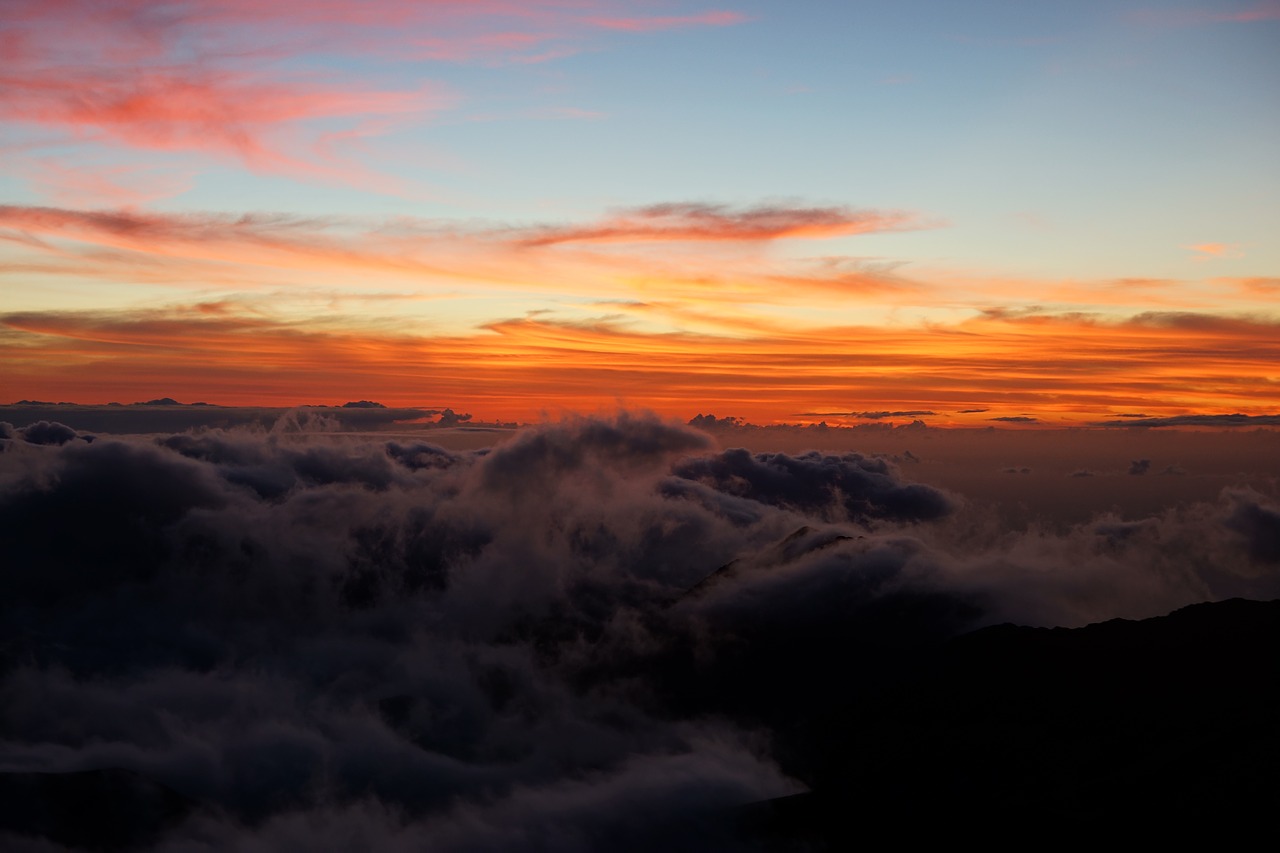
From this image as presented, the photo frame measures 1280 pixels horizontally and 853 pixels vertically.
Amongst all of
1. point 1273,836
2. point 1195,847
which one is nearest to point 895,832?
point 1195,847

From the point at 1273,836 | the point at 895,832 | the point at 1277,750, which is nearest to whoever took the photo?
the point at 1273,836

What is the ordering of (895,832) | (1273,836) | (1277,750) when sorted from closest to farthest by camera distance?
1. (1273,836)
2. (1277,750)
3. (895,832)

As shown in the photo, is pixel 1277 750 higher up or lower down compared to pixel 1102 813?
higher up

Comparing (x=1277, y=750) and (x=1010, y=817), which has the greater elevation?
(x=1277, y=750)

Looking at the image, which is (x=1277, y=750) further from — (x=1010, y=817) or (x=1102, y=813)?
(x=1010, y=817)

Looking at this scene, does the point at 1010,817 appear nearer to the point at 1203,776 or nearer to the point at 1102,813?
the point at 1102,813

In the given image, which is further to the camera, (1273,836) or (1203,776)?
(1203,776)

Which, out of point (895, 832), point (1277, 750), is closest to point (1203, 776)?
point (1277, 750)

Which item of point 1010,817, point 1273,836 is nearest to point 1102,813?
point 1010,817

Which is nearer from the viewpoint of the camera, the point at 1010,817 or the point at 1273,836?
the point at 1273,836
